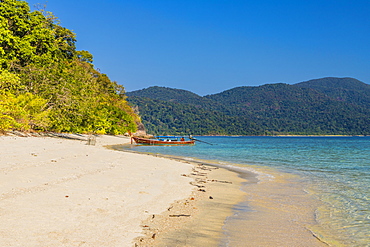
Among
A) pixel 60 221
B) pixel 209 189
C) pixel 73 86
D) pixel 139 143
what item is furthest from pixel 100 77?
pixel 60 221

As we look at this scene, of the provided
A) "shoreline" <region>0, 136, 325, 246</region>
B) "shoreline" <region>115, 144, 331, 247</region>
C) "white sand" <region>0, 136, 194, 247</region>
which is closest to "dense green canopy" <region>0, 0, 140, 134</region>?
"white sand" <region>0, 136, 194, 247</region>

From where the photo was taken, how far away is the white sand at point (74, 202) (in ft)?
19.6

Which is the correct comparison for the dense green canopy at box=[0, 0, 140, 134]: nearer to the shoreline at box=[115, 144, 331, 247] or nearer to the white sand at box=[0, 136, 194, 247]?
the white sand at box=[0, 136, 194, 247]

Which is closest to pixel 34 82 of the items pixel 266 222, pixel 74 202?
pixel 74 202

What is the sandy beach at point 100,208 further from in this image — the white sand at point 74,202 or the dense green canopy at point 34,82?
the dense green canopy at point 34,82

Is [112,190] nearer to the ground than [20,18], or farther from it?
nearer to the ground

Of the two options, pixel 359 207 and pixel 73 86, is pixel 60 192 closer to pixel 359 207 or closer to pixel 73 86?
pixel 359 207

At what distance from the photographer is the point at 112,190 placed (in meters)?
10.5

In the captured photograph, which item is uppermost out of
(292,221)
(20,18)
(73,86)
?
(20,18)

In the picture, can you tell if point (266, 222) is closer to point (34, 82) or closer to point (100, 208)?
point (100, 208)

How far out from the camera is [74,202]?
8359 millimetres

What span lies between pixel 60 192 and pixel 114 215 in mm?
2408

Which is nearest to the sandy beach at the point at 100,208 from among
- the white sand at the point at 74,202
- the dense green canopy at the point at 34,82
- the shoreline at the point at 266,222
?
the white sand at the point at 74,202

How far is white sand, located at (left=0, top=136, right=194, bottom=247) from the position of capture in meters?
5.98
